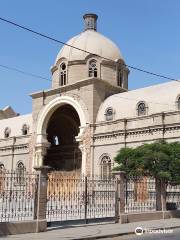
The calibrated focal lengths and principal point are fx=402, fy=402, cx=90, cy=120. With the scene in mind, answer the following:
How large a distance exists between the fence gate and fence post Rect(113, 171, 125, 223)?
0.87 feet

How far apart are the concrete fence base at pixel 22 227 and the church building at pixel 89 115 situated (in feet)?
54.7

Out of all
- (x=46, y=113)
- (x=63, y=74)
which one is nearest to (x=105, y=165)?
(x=46, y=113)

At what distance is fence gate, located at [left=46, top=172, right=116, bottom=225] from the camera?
54.6 ft

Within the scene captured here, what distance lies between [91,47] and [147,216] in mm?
26176

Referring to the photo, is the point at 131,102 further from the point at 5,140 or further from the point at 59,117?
the point at 5,140

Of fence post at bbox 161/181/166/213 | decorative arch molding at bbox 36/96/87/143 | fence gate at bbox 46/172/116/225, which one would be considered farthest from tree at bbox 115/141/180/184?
decorative arch molding at bbox 36/96/87/143

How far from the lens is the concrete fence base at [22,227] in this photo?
44.1 ft

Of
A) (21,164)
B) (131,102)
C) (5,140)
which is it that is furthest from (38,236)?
(5,140)

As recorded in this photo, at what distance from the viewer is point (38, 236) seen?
13.3m

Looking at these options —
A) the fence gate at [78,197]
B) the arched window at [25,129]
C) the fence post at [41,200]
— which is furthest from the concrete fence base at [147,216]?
the arched window at [25,129]

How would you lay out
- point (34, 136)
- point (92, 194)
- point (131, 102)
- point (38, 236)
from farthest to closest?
1. point (34, 136)
2. point (131, 102)
3. point (92, 194)
4. point (38, 236)

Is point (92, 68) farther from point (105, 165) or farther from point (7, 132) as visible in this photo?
point (7, 132)

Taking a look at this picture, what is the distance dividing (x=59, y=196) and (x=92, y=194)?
265cm

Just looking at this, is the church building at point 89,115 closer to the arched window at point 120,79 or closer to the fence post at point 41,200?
the arched window at point 120,79
